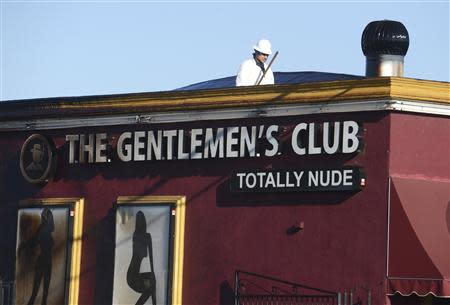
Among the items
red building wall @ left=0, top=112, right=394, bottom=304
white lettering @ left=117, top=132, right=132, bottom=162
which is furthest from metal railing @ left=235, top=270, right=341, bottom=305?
white lettering @ left=117, top=132, right=132, bottom=162

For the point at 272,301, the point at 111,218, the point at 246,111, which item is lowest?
the point at 272,301

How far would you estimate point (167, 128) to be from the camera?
2823 centimetres

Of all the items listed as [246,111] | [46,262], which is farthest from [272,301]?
[46,262]

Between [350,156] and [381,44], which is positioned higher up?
[381,44]

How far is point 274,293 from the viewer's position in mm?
26391

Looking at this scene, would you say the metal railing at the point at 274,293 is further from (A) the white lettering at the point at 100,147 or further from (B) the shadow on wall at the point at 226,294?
(A) the white lettering at the point at 100,147

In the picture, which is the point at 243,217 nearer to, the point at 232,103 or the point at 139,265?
the point at 232,103

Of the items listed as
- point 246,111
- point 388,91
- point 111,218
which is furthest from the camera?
point 111,218

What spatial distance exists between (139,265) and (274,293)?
3.24 meters

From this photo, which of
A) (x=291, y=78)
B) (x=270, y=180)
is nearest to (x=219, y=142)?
(x=270, y=180)

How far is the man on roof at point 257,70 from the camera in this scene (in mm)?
A: 28344

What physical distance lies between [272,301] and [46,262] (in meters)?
5.78

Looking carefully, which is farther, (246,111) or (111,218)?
(111,218)

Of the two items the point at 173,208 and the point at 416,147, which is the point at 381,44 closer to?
the point at 416,147
